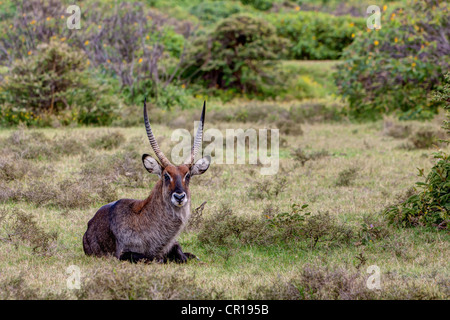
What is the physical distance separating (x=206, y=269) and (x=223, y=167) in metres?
5.73

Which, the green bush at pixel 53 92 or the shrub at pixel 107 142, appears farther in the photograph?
the green bush at pixel 53 92

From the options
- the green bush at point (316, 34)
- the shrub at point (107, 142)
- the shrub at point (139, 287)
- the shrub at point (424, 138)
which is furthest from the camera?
the green bush at point (316, 34)

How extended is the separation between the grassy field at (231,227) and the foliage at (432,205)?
214 millimetres

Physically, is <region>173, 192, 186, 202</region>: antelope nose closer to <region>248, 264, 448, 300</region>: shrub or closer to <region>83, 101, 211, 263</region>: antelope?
<region>83, 101, 211, 263</region>: antelope

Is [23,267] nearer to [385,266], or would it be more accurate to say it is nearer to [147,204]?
[147,204]

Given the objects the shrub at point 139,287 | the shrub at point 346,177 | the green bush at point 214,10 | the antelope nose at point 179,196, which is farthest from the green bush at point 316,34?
the shrub at point 139,287

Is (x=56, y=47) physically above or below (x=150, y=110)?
above

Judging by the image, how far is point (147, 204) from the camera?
6527 mm

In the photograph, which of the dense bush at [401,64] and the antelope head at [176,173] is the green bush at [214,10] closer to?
the dense bush at [401,64]

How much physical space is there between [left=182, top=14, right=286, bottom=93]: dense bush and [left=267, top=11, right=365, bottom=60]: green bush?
4.56 meters

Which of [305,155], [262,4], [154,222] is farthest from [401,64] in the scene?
[262,4]

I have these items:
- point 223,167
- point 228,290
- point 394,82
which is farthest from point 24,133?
point 394,82

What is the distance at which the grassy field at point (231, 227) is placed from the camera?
5336 mm

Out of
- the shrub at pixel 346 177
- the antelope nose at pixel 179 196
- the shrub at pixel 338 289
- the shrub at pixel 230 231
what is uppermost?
the antelope nose at pixel 179 196
